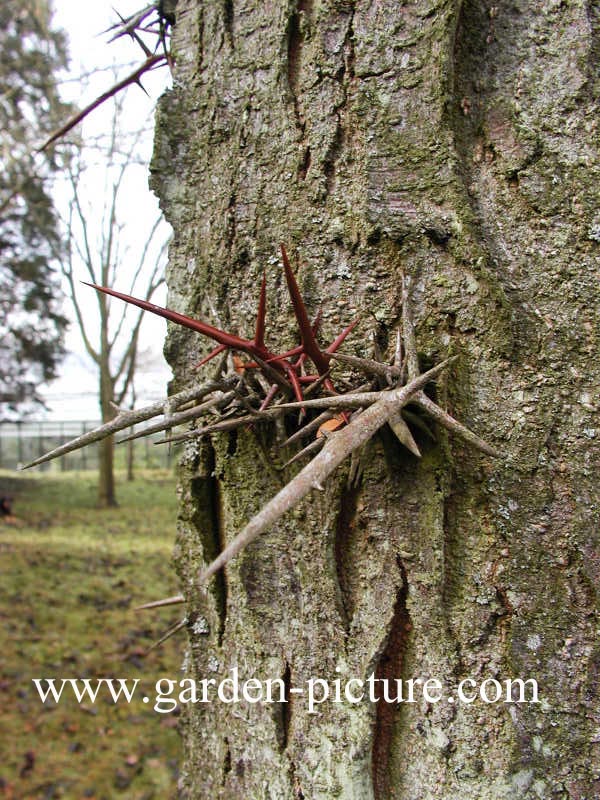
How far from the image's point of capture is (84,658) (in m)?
4.49

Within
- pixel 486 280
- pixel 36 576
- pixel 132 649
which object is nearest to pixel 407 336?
pixel 486 280

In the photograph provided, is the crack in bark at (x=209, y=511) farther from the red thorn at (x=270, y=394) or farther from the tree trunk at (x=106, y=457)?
the tree trunk at (x=106, y=457)

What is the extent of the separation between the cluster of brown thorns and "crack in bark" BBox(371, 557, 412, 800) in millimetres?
294

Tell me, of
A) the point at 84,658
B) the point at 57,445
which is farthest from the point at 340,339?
the point at 57,445

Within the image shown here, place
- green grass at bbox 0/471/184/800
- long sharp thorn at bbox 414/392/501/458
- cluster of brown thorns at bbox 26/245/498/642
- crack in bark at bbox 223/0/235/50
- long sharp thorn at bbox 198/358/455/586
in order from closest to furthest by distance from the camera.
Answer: long sharp thorn at bbox 198/358/455/586 < cluster of brown thorns at bbox 26/245/498/642 < long sharp thorn at bbox 414/392/501/458 < crack in bark at bbox 223/0/235/50 < green grass at bbox 0/471/184/800

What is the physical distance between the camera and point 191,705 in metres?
1.10

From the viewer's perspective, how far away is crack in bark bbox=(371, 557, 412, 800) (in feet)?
2.88

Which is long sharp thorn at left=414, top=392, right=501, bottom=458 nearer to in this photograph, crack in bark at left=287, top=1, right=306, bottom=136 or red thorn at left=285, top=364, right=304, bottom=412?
red thorn at left=285, top=364, right=304, bottom=412

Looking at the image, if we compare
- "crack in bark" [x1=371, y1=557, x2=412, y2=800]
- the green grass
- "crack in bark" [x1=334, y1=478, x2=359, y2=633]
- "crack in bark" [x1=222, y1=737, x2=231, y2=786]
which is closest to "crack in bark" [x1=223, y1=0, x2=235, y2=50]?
"crack in bark" [x1=334, y1=478, x2=359, y2=633]

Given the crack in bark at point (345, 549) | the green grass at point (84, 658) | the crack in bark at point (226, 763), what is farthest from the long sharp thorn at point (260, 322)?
the green grass at point (84, 658)

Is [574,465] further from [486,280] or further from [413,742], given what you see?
[413,742]

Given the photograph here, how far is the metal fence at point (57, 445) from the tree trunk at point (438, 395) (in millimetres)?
21009

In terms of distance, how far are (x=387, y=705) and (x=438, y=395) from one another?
1.54 ft

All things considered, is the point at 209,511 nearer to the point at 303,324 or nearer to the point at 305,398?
the point at 305,398
